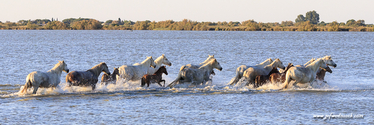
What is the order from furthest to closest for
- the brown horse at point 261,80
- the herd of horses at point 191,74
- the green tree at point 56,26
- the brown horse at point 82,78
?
the green tree at point 56,26 → the brown horse at point 261,80 → the herd of horses at point 191,74 → the brown horse at point 82,78

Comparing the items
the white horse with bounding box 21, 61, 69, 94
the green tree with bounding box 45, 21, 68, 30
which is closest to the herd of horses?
the white horse with bounding box 21, 61, 69, 94

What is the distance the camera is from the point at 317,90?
51.2 feet

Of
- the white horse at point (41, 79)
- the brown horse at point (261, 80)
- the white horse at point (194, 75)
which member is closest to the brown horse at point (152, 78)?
the white horse at point (194, 75)

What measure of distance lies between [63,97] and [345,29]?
480 feet

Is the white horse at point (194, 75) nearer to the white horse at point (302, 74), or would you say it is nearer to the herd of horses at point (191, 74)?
the herd of horses at point (191, 74)

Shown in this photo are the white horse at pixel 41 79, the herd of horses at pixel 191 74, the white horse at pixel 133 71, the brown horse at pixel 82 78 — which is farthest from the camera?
the white horse at pixel 133 71

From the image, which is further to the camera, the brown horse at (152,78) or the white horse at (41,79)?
the brown horse at (152,78)

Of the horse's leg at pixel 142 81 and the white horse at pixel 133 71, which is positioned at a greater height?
the white horse at pixel 133 71

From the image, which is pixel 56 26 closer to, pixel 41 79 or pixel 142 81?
pixel 142 81

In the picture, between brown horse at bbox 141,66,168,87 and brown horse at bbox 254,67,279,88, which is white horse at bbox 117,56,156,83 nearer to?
brown horse at bbox 141,66,168,87

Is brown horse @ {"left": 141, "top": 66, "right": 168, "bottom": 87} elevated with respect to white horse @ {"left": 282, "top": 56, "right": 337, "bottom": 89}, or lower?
lower

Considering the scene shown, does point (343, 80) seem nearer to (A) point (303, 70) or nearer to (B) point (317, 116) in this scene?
(A) point (303, 70)

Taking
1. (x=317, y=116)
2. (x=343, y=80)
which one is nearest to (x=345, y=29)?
(x=343, y=80)

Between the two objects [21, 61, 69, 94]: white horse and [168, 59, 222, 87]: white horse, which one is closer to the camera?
[21, 61, 69, 94]: white horse
